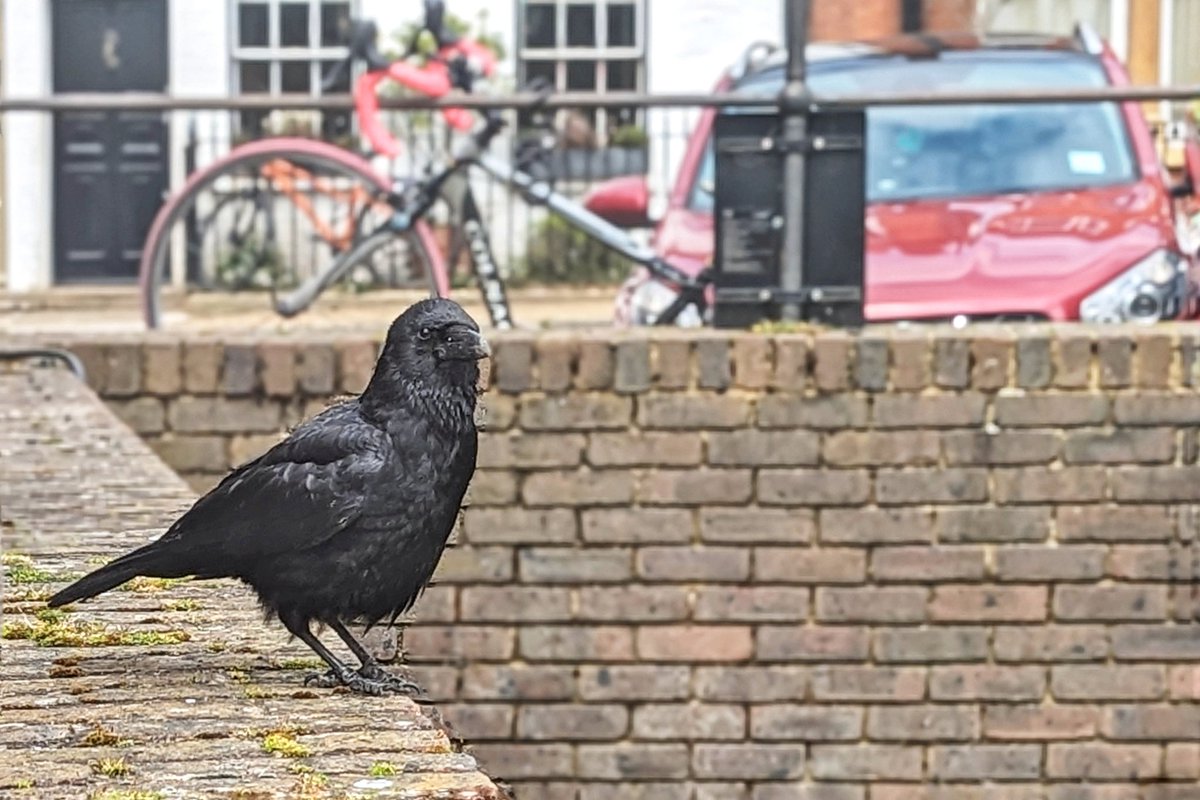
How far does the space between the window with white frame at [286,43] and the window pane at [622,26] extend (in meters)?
1.53

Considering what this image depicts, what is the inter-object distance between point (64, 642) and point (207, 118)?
34.2 ft

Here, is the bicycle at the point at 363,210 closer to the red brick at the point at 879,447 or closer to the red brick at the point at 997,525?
the red brick at the point at 879,447

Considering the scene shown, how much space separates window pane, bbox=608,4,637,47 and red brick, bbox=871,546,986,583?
708cm

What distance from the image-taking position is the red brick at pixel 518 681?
824 cm

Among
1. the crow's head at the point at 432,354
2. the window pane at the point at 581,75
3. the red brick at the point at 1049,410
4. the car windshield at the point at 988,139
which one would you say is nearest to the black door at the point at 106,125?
the window pane at the point at 581,75

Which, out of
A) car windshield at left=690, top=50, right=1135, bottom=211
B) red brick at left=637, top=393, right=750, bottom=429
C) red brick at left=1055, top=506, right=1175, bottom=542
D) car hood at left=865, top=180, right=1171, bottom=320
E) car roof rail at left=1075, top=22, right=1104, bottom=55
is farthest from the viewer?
car roof rail at left=1075, top=22, right=1104, bottom=55

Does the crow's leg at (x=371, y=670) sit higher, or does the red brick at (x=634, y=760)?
the crow's leg at (x=371, y=670)

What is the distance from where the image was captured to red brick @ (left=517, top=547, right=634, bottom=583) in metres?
8.14

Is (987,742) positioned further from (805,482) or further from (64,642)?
(64,642)

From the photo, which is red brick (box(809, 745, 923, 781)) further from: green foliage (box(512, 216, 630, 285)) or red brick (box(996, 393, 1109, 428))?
green foliage (box(512, 216, 630, 285))

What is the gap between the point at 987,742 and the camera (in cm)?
829

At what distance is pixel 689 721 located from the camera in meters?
8.27

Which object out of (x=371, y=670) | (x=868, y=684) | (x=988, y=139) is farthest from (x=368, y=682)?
(x=988, y=139)

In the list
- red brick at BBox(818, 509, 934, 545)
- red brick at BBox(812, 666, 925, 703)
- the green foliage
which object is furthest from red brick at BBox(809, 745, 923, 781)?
the green foliage
